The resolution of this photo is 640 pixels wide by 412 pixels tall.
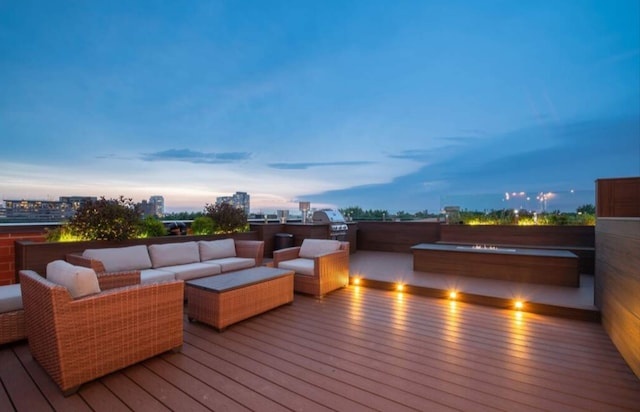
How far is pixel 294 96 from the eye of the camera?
9141mm

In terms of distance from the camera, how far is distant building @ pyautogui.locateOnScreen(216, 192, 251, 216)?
21.1 feet

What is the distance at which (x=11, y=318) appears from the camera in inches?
102

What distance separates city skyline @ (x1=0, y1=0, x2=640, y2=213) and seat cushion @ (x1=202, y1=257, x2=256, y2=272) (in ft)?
9.17

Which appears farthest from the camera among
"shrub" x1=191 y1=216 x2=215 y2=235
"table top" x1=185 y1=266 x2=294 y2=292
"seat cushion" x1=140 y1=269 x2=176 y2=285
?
"shrub" x1=191 y1=216 x2=215 y2=235

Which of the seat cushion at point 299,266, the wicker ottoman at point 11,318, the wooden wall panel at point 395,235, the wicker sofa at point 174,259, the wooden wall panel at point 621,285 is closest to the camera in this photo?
the wooden wall panel at point 621,285

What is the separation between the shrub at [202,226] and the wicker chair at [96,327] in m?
3.32

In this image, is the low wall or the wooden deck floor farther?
the low wall

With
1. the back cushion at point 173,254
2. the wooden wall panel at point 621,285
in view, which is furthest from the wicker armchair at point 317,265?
the wooden wall panel at point 621,285

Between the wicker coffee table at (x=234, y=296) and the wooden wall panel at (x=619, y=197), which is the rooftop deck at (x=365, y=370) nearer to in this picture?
the wicker coffee table at (x=234, y=296)

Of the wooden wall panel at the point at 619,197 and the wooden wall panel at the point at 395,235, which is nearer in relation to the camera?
the wooden wall panel at the point at 619,197

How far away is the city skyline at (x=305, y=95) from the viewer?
602 centimetres

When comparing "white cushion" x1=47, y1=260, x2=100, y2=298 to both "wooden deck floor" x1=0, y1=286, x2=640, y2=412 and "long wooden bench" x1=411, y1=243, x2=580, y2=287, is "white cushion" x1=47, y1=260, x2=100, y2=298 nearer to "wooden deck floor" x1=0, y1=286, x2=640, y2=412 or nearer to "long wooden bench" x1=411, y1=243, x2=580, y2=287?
"wooden deck floor" x1=0, y1=286, x2=640, y2=412

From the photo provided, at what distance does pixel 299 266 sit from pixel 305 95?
6.69 metres

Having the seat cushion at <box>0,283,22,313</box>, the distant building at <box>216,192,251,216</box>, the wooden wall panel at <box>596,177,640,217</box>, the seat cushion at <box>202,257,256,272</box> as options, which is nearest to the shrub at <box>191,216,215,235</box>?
the distant building at <box>216,192,251,216</box>
